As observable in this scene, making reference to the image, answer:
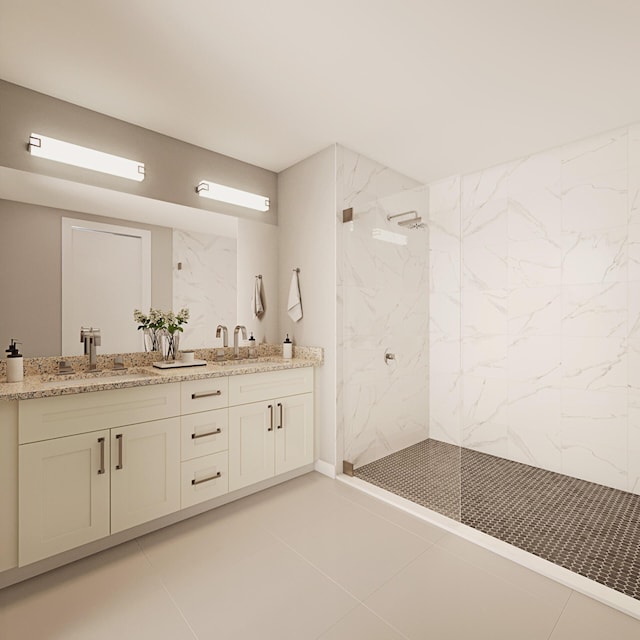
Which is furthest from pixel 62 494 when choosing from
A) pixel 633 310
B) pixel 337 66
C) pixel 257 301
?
pixel 633 310

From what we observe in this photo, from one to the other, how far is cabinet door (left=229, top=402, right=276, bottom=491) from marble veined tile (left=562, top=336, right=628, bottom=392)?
2.20m

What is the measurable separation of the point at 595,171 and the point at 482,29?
1.55m

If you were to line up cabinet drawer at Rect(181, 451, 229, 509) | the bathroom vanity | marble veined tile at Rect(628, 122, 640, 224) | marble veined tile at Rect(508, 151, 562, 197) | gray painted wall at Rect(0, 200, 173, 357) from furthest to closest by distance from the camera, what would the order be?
marble veined tile at Rect(508, 151, 562, 197)
marble veined tile at Rect(628, 122, 640, 224)
cabinet drawer at Rect(181, 451, 229, 509)
gray painted wall at Rect(0, 200, 173, 357)
the bathroom vanity

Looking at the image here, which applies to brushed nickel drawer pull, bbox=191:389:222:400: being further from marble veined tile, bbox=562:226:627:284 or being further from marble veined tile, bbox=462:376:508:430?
marble veined tile, bbox=562:226:627:284

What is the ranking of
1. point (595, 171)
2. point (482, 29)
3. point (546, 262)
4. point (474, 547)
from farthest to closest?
point (546, 262), point (595, 171), point (474, 547), point (482, 29)

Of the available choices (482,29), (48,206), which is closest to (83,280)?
(48,206)

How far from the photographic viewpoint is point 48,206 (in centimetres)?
214

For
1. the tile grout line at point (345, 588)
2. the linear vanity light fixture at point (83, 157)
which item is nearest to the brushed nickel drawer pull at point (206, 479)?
the tile grout line at point (345, 588)

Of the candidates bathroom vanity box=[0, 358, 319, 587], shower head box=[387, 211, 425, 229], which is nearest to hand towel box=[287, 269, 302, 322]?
bathroom vanity box=[0, 358, 319, 587]

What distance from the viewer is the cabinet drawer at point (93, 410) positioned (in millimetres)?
1634

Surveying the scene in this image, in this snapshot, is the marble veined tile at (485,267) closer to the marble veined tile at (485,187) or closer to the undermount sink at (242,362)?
the marble veined tile at (485,187)

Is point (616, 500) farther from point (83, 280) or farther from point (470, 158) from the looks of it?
point (83, 280)

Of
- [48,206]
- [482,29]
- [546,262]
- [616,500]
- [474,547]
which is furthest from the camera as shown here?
[546,262]

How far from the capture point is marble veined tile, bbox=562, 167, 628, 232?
2.51 meters
